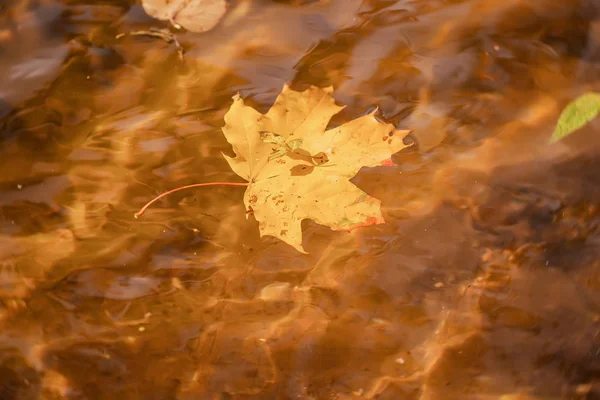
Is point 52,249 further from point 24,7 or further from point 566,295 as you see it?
point 566,295

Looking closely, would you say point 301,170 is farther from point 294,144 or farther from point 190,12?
point 190,12

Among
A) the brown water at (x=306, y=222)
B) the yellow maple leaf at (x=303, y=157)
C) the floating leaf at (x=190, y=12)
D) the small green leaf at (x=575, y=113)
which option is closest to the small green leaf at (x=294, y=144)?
the yellow maple leaf at (x=303, y=157)


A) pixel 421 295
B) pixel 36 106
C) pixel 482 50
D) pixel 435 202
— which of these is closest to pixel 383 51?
pixel 482 50

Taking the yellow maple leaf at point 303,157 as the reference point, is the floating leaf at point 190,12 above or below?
above

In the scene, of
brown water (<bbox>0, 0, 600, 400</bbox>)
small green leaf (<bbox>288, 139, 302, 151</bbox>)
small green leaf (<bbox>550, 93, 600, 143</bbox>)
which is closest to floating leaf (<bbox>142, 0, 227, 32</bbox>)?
brown water (<bbox>0, 0, 600, 400</bbox>)

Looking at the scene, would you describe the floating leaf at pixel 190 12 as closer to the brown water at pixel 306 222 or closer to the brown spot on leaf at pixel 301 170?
the brown water at pixel 306 222

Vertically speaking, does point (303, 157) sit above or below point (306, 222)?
above

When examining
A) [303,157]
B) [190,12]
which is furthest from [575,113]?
[190,12]

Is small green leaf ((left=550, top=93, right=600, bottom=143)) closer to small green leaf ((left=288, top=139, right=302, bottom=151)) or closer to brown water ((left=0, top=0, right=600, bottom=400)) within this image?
brown water ((left=0, top=0, right=600, bottom=400))
